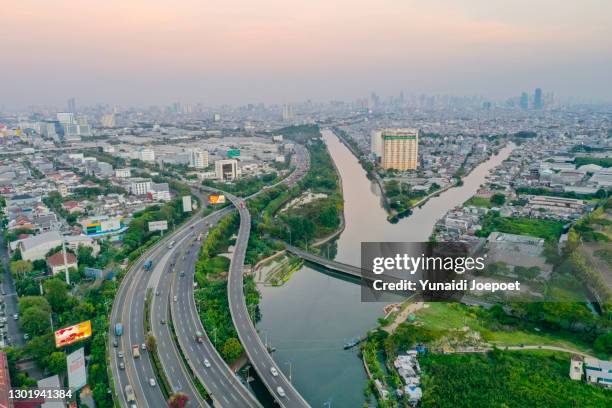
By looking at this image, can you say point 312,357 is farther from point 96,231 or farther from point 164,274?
point 96,231

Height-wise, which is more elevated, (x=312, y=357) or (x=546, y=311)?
(x=546, y=311)

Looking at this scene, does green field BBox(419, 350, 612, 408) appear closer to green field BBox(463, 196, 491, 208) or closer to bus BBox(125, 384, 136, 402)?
bus BBox(125, 384, 136, 402)

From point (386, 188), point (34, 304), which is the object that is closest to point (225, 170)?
point (386, 188)

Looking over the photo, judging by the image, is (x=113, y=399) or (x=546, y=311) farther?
(x=546, y=311)

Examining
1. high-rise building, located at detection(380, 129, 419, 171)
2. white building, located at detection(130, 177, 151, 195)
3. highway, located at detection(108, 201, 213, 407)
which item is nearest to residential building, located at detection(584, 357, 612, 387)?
highway, located at detection(108, 201, 213, 407)

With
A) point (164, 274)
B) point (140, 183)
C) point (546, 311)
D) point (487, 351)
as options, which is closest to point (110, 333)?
point (164, 274)

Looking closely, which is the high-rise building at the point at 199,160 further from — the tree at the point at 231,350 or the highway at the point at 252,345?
the tree at the point at 231,350

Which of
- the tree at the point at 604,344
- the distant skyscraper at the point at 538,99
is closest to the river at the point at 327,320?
the tree at the point at 604,344

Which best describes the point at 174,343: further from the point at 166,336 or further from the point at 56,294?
the point at 56,294
